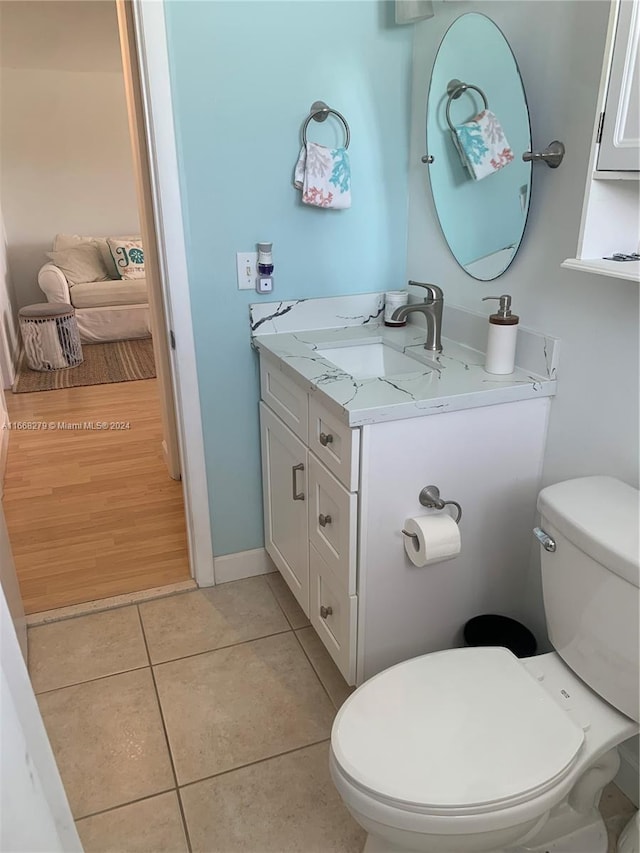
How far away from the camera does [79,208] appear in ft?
19.0

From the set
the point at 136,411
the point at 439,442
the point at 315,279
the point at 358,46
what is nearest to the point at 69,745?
the point at 439,442

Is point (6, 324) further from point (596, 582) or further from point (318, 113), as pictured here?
point (596, 582)

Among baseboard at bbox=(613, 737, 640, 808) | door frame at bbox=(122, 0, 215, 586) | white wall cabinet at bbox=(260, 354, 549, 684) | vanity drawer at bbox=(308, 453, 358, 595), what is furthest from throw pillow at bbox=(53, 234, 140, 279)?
baseboard at bbox=(613, 737, 640, 808)

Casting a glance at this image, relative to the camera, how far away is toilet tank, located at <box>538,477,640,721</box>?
114 cm

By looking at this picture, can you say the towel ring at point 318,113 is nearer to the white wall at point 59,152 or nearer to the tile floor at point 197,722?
the tile floor at point 197,722

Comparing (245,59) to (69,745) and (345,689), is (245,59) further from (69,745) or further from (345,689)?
(69,745)

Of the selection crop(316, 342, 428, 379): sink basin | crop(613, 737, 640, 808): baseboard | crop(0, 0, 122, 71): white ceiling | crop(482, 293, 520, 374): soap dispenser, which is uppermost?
crop(0, 0, 122, 71): white ceiling

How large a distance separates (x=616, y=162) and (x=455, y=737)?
3.57 ft

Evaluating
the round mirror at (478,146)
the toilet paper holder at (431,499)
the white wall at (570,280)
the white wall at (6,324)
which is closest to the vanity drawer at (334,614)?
the toilet paper holder at (431,499)

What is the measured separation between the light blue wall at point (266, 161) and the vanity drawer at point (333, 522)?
0.53 metres

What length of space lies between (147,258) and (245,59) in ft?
3.74

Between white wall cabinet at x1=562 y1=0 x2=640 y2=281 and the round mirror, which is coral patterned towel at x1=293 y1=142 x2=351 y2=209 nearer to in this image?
the round mirror

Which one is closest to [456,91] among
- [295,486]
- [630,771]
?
[295,486]

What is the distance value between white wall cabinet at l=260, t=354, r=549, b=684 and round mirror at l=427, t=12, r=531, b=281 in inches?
18.7
